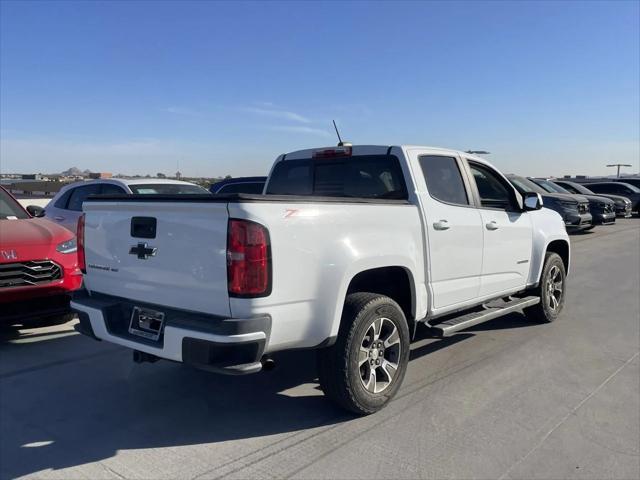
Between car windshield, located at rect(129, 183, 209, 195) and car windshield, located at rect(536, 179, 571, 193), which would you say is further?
car windshield, located at rect(536, 179, 571, 193)

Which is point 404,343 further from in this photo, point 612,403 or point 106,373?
point 106,373

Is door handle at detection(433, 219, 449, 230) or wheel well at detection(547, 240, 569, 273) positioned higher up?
door handle at detection(433, 219, 449, 230)

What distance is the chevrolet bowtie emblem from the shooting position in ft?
11.6

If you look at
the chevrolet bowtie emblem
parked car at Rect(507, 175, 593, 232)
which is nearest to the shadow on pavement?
the chevrolet bowtie emblem

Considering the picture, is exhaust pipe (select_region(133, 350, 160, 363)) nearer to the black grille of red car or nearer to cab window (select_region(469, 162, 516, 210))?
the black grille of red car

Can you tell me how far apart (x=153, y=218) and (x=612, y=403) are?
3674 mm

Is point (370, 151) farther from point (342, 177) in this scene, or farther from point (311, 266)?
point (311, 266)

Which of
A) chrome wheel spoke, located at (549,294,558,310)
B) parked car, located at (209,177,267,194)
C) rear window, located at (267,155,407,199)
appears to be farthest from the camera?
parked car, located at (209,177,267,194)

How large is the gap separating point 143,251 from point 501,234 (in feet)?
11.5

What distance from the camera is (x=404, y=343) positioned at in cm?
412

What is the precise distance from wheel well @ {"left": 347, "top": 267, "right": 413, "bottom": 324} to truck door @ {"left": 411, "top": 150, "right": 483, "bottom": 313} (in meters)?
0.25

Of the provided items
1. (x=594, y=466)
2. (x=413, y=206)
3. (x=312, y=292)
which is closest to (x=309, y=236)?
(x=312, y=292)

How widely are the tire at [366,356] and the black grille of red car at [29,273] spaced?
10.3 feet

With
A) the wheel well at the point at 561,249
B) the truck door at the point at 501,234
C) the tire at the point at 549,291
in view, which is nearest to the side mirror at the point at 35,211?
the truck door at the point at 501,234
